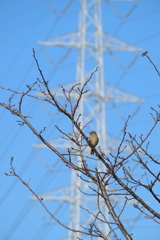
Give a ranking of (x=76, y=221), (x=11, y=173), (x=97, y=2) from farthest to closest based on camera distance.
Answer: (x=97, y=2), (x=76, y=221), (x=11, y=173)

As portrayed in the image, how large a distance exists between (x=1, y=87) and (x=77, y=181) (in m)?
12.8

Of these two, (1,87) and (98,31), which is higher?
(98,31)

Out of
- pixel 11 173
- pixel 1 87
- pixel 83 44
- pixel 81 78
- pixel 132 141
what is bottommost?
pixel 11 173

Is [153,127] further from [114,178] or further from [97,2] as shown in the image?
[97,2]

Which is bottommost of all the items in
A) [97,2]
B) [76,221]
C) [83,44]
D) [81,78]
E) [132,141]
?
[132,141]

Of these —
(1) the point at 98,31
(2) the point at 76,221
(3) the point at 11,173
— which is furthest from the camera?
(1) the point at 98,31

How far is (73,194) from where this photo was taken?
50.8 feet

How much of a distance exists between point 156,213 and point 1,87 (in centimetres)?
90

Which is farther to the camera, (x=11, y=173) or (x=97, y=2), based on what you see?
(x=97, y=2)

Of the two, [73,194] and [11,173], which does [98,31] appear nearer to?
[73,194]

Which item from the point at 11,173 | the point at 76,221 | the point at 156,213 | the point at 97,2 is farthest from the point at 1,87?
the point at 97,2

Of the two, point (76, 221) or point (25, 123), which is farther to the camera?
point (76, 221)

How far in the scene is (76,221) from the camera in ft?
49.2

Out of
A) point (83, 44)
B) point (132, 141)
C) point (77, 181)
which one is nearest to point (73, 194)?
point (77, 181)
